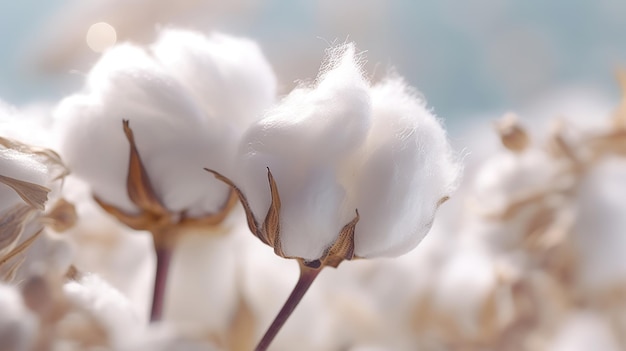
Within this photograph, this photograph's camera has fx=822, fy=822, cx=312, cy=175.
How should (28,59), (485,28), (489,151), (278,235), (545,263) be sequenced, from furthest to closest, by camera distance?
(485,28) → (28,59) → (489,151) → (545,263) → (278,235)

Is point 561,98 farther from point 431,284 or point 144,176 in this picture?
point 144,176

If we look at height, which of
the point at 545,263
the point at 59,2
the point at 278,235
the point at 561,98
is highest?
the point at 561,98

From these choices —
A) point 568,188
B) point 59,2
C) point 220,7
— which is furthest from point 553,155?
point 59,2

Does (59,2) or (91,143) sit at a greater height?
(59,2)

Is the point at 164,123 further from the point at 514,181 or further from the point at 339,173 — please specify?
the point at 514,181

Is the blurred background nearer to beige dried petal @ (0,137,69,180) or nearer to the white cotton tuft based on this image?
the white cotton tuft

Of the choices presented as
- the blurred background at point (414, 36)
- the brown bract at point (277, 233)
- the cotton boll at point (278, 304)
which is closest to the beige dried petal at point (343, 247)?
the brown bract at point (277, 233)

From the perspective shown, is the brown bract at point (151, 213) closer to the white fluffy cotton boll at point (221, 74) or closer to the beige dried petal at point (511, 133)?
the white fluffy cotton boll at point (221, 74)
